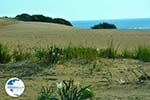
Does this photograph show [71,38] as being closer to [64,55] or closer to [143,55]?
[143,55]

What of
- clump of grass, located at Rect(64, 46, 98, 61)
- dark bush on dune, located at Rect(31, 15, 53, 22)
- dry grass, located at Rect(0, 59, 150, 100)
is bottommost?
dark bush on dune, located at Rect(31, 15, 53, 22)

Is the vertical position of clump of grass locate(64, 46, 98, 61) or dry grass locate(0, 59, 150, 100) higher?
clump of grass locate(64, 46, 98, 61)

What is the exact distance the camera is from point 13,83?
618cm

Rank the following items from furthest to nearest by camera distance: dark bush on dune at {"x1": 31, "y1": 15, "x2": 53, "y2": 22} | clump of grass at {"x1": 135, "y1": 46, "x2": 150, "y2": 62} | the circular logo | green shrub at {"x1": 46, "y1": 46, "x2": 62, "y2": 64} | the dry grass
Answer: dark bush on dune at {"x1": 31, "y1": 15, "x2": 53, "y2": 22}
clump of grass at {"x1": 135, "y1": 46, "x2": 150, "y2": 62}
green shrub at {"x1": 46, "y1": 46, "x2": 62, "y2": 64}
the dry grass
the circular logo

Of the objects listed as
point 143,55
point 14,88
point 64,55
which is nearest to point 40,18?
point 143,55

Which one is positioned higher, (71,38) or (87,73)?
(87,73)

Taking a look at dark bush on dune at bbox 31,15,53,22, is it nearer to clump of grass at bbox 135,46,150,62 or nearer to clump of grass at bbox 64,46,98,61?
clump of grass at bbox 135,46,150,62

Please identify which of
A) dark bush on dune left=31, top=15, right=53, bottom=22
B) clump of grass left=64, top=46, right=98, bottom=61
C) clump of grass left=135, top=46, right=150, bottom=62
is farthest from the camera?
dark bush on dune left=31, top=15, right=53, bottom=22

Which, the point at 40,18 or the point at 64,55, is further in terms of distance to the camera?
the point at 40,18

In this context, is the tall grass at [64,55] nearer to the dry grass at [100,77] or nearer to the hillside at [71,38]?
the dry grass at [100,77]

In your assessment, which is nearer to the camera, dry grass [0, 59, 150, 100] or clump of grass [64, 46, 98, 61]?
dry grass [0, 59, 150, 100]

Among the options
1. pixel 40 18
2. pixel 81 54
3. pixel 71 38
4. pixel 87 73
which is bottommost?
pixel 40 18

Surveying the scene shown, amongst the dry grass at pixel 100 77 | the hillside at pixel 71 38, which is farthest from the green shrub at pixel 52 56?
the hillside at pixel 71 38

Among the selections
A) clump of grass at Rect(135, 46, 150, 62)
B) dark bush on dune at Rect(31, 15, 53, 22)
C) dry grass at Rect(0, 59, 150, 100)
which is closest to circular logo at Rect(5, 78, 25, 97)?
dry grass at Rect(0, 59, 150, 100)
